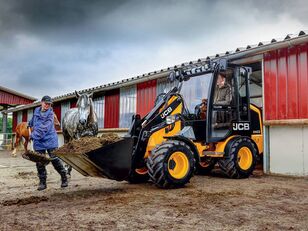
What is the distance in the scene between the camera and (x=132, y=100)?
14.9 m

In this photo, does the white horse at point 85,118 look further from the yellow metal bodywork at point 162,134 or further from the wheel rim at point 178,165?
the wheel rim at point 178,165

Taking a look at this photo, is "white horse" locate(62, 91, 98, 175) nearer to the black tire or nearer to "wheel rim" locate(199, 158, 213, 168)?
the black tire

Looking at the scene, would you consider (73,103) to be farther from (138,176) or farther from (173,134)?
(173,134)

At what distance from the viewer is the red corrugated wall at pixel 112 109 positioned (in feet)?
52.5

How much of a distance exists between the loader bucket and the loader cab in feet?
7.29

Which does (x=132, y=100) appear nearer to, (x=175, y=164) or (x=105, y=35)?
(x=105, y=35)

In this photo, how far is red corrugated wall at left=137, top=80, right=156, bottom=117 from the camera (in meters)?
13.6

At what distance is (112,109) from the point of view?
16375 millimetres

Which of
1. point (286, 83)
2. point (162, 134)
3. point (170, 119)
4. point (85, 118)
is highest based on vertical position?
point (286, 83)

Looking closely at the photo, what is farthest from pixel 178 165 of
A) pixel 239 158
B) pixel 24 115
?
pixel 24 115

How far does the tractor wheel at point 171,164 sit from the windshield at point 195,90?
171 cm

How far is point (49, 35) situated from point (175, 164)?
7.84 metres

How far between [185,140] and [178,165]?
21.3 inches

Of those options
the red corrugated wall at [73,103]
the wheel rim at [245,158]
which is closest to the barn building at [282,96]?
the wheel rim at [245,158]
